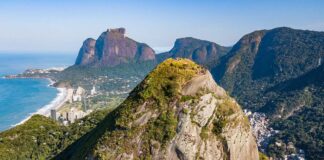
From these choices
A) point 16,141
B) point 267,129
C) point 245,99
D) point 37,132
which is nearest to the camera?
point 16,141

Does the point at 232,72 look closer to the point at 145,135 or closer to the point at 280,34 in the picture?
the point at 280,34

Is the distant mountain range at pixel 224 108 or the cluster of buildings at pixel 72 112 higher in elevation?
the distant mountain range at pixel 224 108

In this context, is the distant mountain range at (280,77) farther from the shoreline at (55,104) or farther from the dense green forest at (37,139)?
the shoreline at (55,104)

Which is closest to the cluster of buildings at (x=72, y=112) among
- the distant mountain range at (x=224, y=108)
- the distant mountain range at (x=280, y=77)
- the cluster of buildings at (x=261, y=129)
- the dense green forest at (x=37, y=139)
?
the dense green forest at (x=37, y=139)

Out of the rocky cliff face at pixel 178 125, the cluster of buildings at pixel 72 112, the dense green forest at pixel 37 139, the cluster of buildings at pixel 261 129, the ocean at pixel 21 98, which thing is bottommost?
the ocean at pixel 21 98

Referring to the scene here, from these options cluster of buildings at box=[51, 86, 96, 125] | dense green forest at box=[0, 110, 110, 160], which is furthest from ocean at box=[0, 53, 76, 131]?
dense green forest at box=[0, 110, 110, 160]

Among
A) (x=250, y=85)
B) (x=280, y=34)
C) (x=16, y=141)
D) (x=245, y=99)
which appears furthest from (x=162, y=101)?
(x=280, y=34)

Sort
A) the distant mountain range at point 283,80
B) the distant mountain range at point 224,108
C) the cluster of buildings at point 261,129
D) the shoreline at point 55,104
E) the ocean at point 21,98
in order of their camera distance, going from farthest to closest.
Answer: the shoreline at point 55,104 → the ocean at point 21,98 → the distant mountain range at point 283,80 → the cluster of buildings at point 261,129 → the distant mountain range at point 224,108

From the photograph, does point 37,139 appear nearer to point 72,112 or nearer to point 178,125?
point 178,125

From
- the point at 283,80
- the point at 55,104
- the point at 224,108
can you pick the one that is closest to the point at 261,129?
the point at 224,108
